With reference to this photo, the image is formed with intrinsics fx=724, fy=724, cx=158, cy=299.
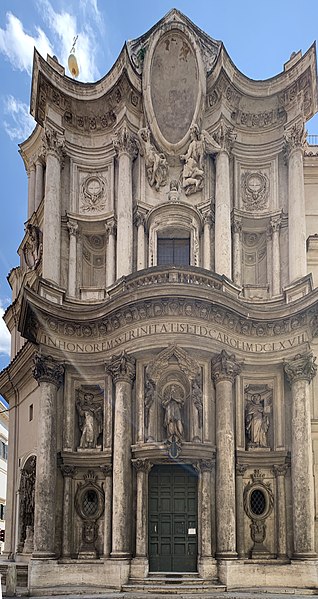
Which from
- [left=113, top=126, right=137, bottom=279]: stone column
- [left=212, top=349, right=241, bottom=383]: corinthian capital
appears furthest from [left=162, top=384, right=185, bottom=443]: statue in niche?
[left=113, top=126, right=137, bottom=279]: stone column

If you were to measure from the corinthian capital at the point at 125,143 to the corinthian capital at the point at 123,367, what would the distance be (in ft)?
23.2

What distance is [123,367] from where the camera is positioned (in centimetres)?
2103

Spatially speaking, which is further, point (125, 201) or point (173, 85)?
point (173, 85)

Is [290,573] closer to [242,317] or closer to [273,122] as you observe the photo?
[242,317]

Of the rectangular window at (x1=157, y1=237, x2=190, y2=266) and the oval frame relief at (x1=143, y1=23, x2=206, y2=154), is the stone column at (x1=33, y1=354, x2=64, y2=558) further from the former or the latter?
the oval frame relief at (x1=143, y1=23, x2=206, y2=154)

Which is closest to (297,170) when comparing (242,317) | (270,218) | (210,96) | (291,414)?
(270,218)

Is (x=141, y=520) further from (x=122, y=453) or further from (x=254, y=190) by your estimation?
(x=254, y=190)

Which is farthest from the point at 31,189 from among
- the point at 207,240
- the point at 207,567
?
the point at 207,567

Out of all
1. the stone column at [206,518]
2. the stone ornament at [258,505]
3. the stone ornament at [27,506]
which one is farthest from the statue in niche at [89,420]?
the stone ornament at [258,505]

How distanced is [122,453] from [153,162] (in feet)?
31.4

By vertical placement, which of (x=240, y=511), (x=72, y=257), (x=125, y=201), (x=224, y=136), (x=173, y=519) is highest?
(x=224, y=136)

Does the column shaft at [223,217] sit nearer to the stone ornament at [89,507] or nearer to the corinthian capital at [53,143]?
the corinthian capital at [53,143]

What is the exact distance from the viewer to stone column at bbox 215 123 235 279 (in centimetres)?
2294

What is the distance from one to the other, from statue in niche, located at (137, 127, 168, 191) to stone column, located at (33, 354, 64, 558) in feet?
23.1
